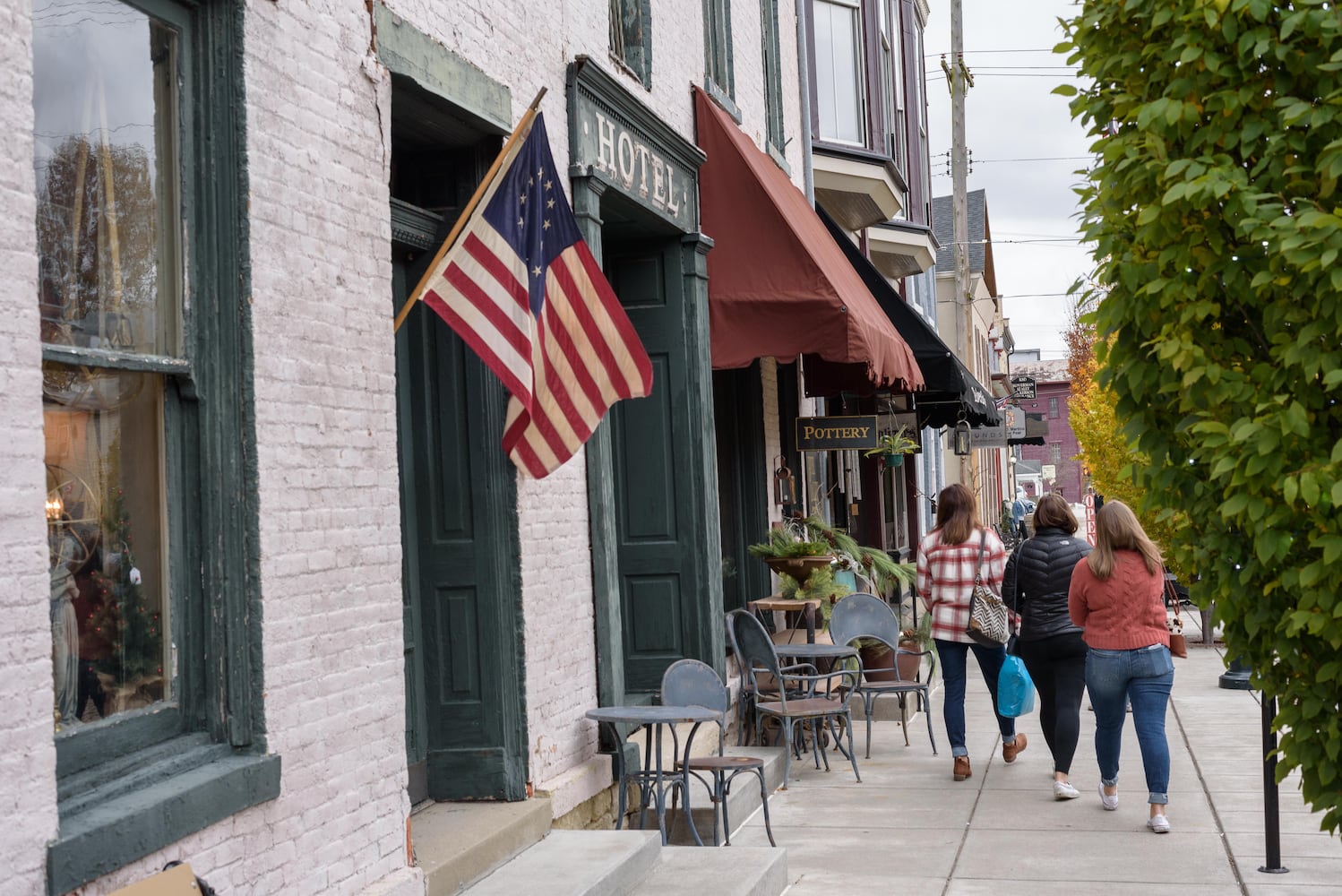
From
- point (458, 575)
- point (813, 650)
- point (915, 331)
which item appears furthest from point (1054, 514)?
point (915, 331)

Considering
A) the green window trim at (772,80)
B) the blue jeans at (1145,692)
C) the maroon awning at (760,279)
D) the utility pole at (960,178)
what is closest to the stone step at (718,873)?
the blue jeans at (1145,692)

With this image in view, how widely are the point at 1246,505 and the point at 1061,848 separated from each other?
4.23 metres

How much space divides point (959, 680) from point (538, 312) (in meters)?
4.78

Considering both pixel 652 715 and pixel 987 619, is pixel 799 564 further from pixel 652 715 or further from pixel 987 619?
pixel 652 715

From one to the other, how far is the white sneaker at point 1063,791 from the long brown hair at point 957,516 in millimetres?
1778

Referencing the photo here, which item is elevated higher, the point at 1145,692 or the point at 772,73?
the point at 772,73

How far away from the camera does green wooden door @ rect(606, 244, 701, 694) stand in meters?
9.46

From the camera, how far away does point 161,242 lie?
434 cm

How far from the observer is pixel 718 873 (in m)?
6.39

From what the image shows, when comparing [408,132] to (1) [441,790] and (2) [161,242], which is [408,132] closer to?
(2) [161,242]

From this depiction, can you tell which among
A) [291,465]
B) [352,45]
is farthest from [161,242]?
[352,45]

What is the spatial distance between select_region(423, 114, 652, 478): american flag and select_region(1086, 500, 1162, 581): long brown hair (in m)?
2.86

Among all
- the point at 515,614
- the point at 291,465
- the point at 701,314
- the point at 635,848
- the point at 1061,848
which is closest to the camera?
the point at 291,465

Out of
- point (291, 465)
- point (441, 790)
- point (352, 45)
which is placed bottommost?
point (441, 790)
